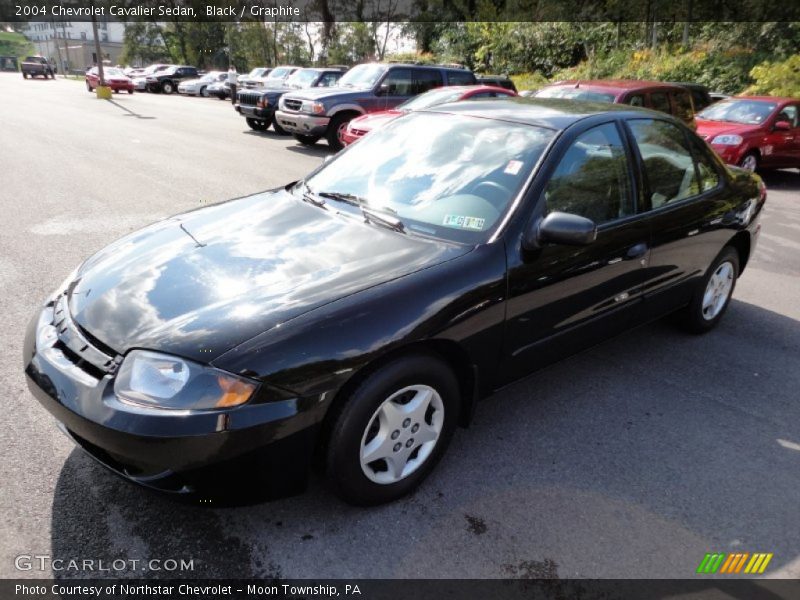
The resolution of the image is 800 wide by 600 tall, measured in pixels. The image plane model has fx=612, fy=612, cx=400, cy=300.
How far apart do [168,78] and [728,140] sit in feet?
112

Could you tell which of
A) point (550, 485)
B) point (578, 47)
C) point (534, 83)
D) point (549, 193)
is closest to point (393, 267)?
point (549, 193)

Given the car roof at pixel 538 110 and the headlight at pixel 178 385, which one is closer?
the headlight at pixel 178 385

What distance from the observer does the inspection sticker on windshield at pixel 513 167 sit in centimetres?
303

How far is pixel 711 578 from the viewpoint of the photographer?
92.3 inches

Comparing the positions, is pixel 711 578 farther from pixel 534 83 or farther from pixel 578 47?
pixel 578 47

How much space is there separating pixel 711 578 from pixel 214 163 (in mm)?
9846

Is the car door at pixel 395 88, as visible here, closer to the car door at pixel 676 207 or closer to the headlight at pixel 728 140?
the headlight at pixel 728 140

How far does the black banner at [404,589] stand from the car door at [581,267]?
3.34 ft

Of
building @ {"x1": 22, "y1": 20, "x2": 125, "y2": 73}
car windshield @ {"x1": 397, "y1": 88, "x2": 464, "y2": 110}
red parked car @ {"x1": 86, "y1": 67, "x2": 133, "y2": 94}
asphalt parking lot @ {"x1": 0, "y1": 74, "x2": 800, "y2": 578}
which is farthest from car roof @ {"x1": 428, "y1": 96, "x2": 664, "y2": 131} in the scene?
building @ {"x1": 22, "y1": 20, "x2": 125, "y2": 73}

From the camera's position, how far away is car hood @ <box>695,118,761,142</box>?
1014cm

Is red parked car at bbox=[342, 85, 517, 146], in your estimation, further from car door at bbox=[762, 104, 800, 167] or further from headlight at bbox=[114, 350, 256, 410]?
headlight at bbox=[114, 350, 256, 410]

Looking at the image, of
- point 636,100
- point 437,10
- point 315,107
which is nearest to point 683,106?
point 636,100

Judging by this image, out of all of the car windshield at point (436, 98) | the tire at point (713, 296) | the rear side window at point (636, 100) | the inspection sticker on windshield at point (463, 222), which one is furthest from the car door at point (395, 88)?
the inspection sticker on windshield at point (463, 222)

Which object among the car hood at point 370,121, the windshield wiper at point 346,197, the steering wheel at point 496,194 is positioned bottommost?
the car hood at point 370,121
